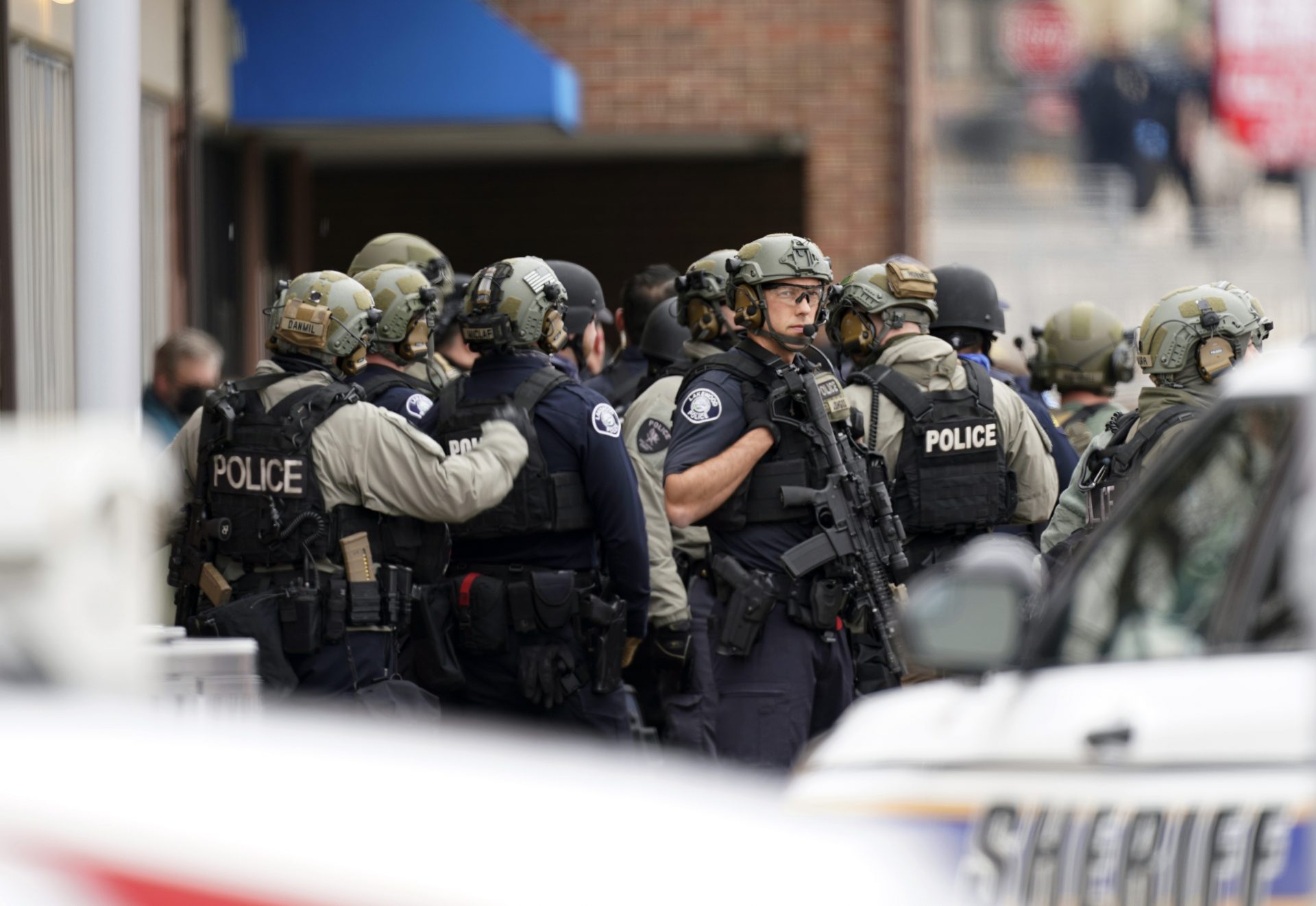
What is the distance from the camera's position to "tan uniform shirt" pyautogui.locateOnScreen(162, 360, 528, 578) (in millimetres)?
6000

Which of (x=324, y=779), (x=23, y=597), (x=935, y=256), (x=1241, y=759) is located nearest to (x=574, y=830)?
(x=324, y=779)

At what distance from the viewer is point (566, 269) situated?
27.0 ft

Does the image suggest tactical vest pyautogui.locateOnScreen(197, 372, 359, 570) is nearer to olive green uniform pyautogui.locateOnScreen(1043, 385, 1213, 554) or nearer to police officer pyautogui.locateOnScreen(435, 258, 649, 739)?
police officer pyautogui.locateOnScreen(435, 258, 649, 739)

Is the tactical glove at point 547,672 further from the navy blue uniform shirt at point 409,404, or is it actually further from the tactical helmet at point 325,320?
the tactical helmet at point 325,320

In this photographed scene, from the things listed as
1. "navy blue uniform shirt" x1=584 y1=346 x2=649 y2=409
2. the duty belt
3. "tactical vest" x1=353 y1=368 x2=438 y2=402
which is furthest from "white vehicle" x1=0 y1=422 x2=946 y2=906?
"navy blue uniform shirt" x1=584 y1=346 x2=649 y2=409

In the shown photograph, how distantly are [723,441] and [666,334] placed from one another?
2.35m

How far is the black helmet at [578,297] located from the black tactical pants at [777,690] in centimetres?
201

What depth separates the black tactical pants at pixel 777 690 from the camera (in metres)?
6.26

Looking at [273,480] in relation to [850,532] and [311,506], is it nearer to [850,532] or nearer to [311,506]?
[311,506]

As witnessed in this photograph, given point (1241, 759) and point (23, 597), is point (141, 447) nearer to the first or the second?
point (23, 597)

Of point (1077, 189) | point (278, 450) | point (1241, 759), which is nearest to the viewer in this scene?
point (1241, 759)

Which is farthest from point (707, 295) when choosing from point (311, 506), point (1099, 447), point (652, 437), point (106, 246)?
point (106, 246)

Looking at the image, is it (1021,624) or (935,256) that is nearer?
(1021,624)

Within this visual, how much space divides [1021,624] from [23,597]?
5.88 ft
